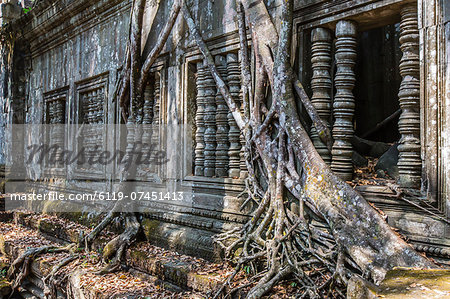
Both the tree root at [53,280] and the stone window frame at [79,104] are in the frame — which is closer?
the tree root at [53,280]

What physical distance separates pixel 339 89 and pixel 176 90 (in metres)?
2.24

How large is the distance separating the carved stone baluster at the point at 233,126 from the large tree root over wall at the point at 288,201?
0.41 ft

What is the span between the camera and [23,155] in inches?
349

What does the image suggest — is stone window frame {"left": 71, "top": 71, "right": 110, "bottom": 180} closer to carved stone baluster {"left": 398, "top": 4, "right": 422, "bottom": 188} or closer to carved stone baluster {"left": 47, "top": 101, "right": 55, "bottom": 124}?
carved stone baluster {"left": 47, "top": 101, "right": 55, "bottom": 124}

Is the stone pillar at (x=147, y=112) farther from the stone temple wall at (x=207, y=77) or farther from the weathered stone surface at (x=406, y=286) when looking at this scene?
the weathered stone surface at (x=406, y=286)

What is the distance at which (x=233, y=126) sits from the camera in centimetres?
402

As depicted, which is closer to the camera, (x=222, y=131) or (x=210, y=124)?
(x=222, y=131)

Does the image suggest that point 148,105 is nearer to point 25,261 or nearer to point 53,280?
point 53,280

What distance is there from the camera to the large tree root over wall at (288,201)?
255cm

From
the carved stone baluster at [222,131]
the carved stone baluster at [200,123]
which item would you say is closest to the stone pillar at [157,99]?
A: the carved stone baluster at [200,123]

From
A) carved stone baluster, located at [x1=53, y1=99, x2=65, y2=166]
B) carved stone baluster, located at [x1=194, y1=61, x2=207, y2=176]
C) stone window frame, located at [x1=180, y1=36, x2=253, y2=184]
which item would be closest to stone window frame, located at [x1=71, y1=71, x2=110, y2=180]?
carved stone baluster, located at [x1=53, y1=99, x2=65, y2=166]

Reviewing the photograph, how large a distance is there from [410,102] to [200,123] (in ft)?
7.91

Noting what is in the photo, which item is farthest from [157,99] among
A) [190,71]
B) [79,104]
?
[79,104]

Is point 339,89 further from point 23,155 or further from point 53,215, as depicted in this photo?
point 23,155
